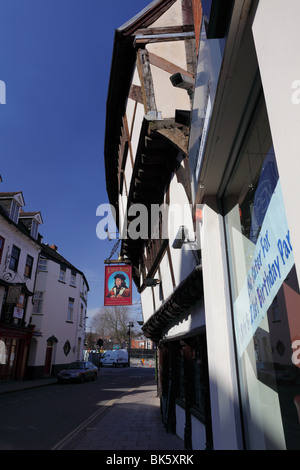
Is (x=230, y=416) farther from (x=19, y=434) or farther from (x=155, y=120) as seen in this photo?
(x=19, y=434)

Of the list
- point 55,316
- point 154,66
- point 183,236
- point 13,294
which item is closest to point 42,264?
point 55,316

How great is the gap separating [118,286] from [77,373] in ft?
40.1

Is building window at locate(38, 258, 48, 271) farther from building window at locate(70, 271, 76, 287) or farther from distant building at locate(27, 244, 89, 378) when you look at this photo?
building window at locate(70, 271, 76, 287)

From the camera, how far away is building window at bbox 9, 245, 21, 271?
20.4 m

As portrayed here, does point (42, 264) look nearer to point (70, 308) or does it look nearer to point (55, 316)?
point (55, 316)

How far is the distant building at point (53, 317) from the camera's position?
910 inches

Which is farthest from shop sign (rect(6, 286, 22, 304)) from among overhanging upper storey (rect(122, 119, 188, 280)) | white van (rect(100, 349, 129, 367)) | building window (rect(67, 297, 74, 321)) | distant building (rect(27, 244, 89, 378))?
white van (rect(100, 349, 129, 367))

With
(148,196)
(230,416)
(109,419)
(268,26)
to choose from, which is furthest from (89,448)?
(268,26)

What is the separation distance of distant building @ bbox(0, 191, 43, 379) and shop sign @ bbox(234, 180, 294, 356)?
62.6 feet

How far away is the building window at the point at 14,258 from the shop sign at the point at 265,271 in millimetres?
20544

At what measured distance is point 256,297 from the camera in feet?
6.90

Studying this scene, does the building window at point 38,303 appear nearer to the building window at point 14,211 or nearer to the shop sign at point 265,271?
the building window at point 14,211

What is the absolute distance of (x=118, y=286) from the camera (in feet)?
37.1
